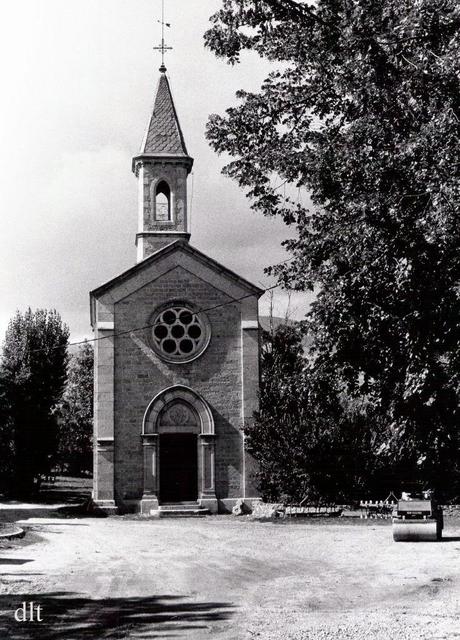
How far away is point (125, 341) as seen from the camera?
99.3 ft

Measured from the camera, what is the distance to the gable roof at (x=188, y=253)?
30578 mm

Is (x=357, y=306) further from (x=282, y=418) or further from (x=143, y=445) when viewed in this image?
(x=143, y=445)

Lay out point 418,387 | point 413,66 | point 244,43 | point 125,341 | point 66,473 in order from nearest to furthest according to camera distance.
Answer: point 413,66 → point 418,387 → point 244,43 → point 125,341 → point 66,473

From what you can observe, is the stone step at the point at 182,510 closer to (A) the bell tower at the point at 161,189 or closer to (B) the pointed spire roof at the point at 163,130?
(A) the bell tower at the point at 161,189

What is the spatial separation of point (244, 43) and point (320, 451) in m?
19.0

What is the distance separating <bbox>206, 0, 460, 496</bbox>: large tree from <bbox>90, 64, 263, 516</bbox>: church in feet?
61.6

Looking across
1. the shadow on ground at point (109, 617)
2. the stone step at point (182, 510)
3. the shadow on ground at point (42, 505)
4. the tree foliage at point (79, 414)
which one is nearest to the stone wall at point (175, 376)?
the stone step at point (182, 510)

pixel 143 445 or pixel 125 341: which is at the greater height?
pixel 125 341

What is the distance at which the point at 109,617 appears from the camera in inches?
399

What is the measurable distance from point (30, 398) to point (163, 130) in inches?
608

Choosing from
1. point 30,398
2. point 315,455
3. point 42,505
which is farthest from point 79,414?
point 315,455

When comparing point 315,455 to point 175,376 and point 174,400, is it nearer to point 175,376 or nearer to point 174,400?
point 174,400

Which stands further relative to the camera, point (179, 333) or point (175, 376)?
point (179, 333)

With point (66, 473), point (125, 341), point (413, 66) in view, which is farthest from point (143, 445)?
point (66, 473)
